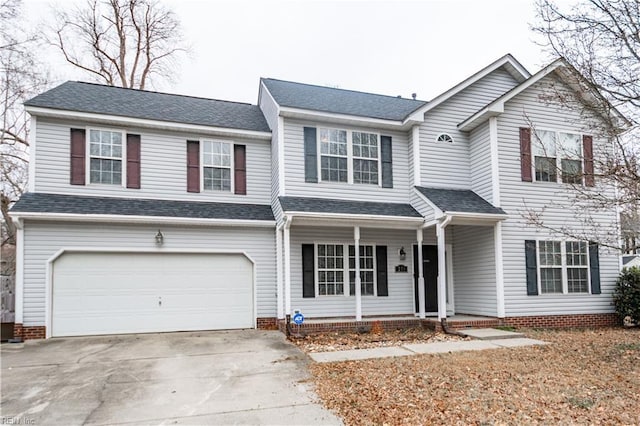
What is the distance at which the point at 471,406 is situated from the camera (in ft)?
15.8

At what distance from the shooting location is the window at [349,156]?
11164 mm

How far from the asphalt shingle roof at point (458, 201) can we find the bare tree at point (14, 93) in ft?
44.8

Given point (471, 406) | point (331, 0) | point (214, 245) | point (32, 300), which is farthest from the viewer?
point (331, 0)

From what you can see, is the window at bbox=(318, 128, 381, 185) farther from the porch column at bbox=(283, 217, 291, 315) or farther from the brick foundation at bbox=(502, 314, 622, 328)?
the brick foundation at bbox=(502, 314, 622, 328)

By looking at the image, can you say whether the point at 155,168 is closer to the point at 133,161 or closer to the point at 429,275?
the point at 133,161

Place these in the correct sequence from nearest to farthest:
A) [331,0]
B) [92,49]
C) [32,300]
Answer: [32,300]
[331,0]
[92,49]

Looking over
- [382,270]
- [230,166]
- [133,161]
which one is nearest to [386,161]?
[382,270]

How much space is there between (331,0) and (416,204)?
304 inches

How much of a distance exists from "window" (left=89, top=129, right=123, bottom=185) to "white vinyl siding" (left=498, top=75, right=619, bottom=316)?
31.6 feet

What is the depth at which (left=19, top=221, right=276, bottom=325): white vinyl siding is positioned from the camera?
30.4 feet

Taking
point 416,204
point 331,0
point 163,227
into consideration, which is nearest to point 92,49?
point 331,0

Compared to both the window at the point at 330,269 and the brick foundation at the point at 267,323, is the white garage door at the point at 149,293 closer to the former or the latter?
the brick foundation at the point at 267,323

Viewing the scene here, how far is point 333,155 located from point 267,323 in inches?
184

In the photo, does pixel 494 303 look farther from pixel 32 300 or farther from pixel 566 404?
pixel 32 300
